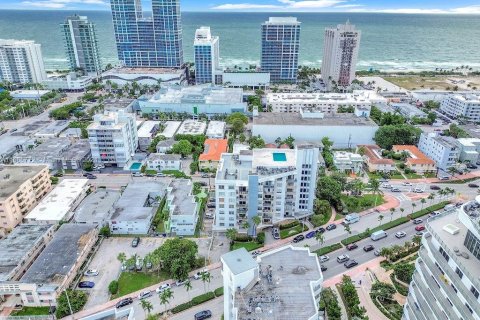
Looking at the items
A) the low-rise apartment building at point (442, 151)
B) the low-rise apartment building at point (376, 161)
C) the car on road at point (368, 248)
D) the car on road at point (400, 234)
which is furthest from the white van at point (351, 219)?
the low-rise apartment building at point (442, 151)

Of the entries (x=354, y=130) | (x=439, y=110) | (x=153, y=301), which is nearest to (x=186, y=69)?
(x=354, y=130)

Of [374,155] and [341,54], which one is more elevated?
[341,54]

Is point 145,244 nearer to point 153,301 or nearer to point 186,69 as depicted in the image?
point 153,301

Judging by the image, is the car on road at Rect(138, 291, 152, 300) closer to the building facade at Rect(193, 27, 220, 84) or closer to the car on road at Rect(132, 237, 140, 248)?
the car on road at Rect(132, 237, 140, 248)

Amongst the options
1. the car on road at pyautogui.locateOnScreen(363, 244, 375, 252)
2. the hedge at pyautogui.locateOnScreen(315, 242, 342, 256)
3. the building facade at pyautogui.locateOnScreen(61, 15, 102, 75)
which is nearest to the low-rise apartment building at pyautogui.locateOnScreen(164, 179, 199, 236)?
the hedge at pyautogui.locateOnScreen(315, 242, 342, 256)

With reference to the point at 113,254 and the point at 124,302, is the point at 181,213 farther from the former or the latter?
the point at 124,302

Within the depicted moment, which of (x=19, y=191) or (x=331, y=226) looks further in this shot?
(x=19, y=191)

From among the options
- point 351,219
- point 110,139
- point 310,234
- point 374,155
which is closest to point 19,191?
point 110,139
